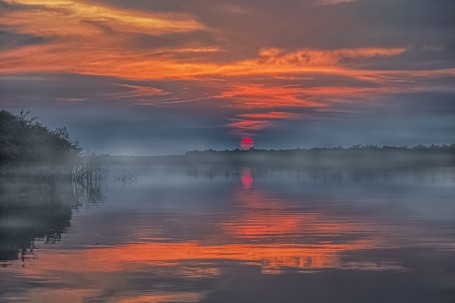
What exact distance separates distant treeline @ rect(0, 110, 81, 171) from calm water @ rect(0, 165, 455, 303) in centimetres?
1319

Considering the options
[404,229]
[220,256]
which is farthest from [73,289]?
[404,229]

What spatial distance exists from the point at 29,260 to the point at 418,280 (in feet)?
33.0

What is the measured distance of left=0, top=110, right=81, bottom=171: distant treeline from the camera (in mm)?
59756

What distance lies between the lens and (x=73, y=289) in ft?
62.1

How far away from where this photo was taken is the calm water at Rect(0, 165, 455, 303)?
18.8 m

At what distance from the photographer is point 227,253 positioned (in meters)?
25.1

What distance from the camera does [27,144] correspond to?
62.9 meters

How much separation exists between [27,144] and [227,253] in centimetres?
4046

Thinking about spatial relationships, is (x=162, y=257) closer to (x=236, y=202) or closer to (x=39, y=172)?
(x=236, y=202)

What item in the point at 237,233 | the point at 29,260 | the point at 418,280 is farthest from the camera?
the point at 237,233

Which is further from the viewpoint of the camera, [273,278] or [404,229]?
[404,229]

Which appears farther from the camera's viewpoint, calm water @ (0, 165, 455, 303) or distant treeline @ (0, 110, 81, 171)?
distant treeline @ (0, 110, 81, 171)

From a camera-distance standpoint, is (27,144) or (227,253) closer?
(227,253)

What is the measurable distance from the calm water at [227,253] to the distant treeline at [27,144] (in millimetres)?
13186
